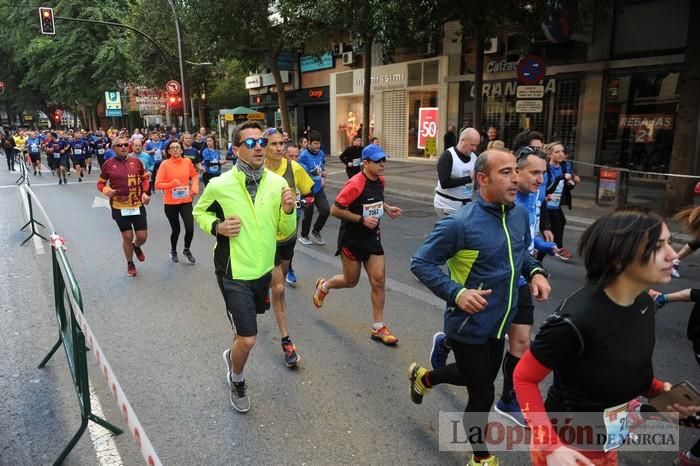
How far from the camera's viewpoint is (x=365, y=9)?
13086 mm

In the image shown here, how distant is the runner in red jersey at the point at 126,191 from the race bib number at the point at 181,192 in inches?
16.3

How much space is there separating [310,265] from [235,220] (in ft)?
14.0

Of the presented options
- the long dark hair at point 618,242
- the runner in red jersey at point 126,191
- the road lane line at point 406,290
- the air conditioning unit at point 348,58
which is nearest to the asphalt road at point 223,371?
the road lane line at point 406,290

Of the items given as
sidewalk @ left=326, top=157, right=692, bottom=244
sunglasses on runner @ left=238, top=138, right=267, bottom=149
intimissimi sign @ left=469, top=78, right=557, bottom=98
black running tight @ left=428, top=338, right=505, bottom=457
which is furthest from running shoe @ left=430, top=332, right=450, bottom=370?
intimissimi sign @ left=469, top=78, right=557, bottom=98

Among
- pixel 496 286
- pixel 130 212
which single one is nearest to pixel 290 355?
pixel 496 286

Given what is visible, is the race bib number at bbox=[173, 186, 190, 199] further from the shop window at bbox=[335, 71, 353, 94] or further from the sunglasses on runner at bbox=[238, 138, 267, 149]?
the shop window at bbox=[335, 71, 353, 94]

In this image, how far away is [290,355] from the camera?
4.31 m

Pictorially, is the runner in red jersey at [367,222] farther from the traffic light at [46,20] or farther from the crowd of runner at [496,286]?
the traffic light at [46,20]

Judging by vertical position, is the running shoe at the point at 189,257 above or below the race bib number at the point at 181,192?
below

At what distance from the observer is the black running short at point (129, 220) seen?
703 cm

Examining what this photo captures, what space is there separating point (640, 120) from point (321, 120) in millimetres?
18914

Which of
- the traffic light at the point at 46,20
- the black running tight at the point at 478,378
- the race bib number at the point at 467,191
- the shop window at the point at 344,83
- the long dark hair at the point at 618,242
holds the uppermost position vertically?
Answer: the traffic light at the point at 46,20

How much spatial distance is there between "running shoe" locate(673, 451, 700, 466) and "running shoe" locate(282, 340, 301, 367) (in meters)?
2.69

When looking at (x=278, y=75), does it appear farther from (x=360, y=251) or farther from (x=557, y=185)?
(x=360, y=251)
